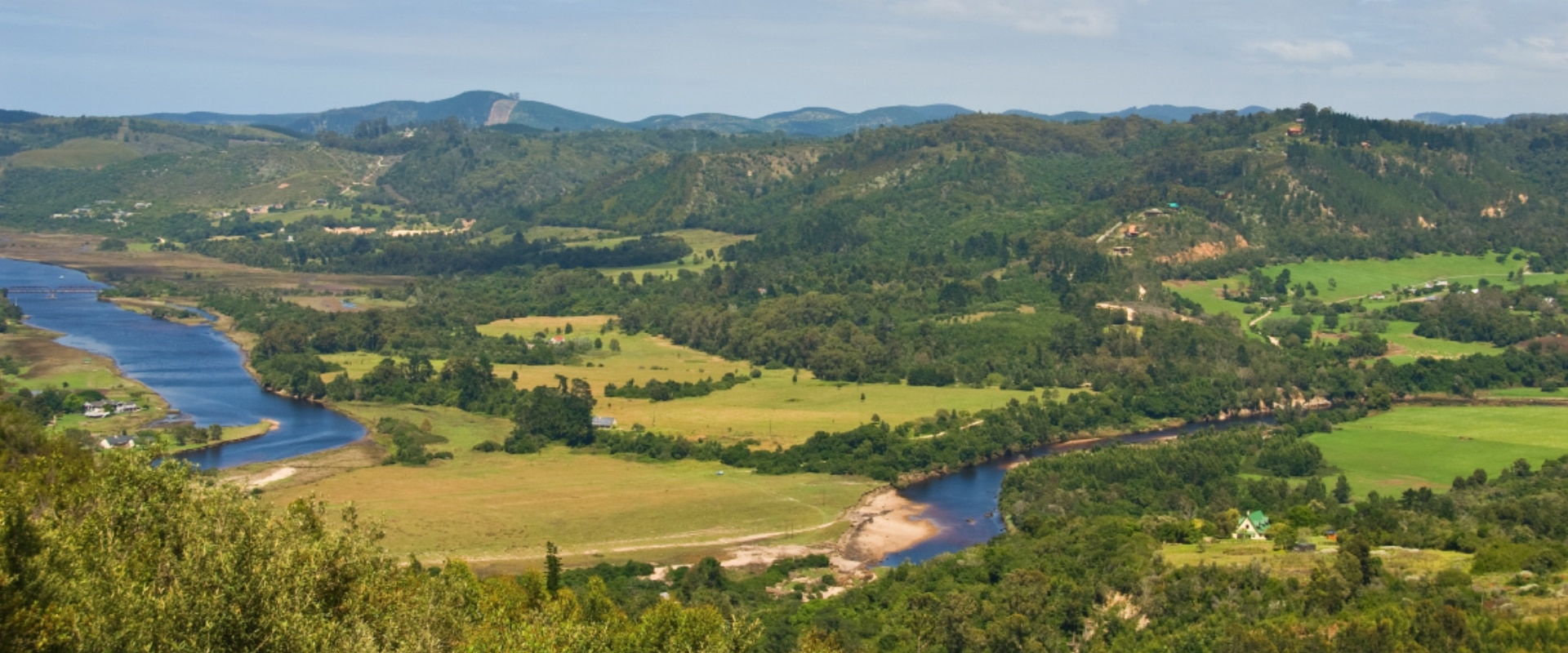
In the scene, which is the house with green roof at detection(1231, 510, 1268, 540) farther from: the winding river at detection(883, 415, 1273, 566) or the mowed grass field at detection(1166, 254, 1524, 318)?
the mowed grass field at detection(1166, 254, 1524, 318)

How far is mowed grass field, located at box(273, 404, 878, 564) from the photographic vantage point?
68.0m

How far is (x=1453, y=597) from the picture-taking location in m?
47.0

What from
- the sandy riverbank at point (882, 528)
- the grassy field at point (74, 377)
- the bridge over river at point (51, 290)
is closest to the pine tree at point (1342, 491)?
the sandy riverbank at point (882, 528)

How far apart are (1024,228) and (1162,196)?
15888 millimetres

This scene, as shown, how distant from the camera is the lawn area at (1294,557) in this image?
52594mm

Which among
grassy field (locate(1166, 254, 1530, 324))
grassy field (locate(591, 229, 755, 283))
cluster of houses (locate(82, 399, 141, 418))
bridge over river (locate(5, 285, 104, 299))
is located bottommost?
cluster of houses (locate(82, 399, 141, 418))

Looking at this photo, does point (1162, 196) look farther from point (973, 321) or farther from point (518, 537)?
point (518, 537)

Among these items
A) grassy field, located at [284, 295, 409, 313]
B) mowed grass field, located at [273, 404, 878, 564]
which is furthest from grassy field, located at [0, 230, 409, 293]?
mowed grass field, located at [273, 404, 878, 564]

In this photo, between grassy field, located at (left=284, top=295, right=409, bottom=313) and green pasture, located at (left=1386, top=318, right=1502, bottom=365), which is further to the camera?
grassy field, located at (left=284, top=295, right=409, bottom=313)

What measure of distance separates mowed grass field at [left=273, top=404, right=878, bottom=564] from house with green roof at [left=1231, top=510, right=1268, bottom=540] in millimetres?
19614

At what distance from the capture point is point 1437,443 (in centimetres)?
8944

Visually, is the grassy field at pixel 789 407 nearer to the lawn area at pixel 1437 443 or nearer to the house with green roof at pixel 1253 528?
the lawn area at pixel 1437 443

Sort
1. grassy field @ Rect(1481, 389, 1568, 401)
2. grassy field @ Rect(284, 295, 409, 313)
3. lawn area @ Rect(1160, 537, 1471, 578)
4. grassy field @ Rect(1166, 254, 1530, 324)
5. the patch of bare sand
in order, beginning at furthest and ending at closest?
grassy field @ Rect(284, 295, 409, 313)
grassy field @ Rect(1166, 254, 1530, 324)
grassy field @ Rect(1481, 389, 1568, 401)
the patch of bare sand
lawn area @ Rect(1160, 537, 1471, 578)

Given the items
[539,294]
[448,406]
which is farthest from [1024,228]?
[448,406]
